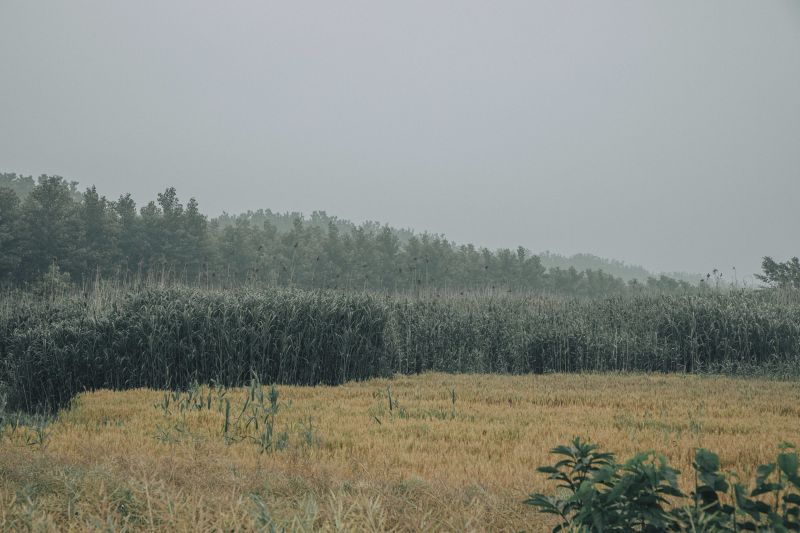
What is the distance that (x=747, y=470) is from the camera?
5.74 meters

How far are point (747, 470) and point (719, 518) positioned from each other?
372 cm

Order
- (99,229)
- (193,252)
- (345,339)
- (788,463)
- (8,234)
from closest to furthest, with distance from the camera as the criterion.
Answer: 1. (788,463)
2. (345,339)
3. (8,234)
4. (99,229)
5. (193,252)

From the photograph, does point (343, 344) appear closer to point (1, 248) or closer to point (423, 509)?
point (423, 509)

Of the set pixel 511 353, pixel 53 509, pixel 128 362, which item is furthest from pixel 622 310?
pixel 53 509

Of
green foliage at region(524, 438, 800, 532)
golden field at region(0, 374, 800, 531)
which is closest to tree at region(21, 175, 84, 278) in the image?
golden field at region(0, 374, 800, 531)

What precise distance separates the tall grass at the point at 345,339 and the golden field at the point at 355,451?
1.87 meters

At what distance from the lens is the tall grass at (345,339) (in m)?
12.4

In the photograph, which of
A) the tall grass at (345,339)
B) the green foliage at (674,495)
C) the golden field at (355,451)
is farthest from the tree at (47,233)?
the green foliage at (674,495)

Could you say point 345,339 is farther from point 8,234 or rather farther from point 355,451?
point 8,234

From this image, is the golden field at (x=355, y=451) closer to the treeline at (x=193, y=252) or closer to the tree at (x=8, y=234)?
the treeline at (x=193, y=252)

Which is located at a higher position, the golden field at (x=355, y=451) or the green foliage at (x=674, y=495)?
the green foliage at (x=674, y=495)

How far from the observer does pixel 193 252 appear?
47.8 metres

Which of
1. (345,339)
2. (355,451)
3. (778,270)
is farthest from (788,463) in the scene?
(778,270)

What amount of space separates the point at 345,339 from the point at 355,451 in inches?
271
